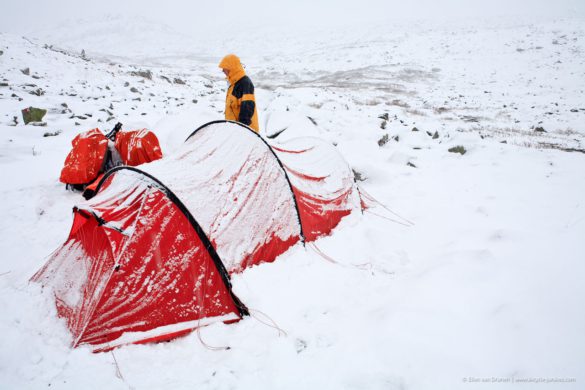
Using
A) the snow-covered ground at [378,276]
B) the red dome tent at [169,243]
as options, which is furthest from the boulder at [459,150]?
the red dome tent at [169,243]

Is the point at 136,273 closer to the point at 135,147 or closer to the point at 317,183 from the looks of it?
the point at 317,183

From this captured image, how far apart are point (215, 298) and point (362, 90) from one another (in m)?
19.2

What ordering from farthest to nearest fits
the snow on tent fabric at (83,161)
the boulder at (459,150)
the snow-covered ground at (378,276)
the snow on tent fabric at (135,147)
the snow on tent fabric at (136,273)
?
1. the boulder at (459,150)
2. the snow on tent fabric at (135,147)
3. the snow on tent fabric at (83,161)
4. the snow on tent fabric at (136,273)
5. the snow-covered ground at (378,276)

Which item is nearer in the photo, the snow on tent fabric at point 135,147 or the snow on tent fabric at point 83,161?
the snow on tent fabric at point 83,161

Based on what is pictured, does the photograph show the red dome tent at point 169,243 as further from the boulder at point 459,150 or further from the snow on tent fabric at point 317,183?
the boulder at point 459,150

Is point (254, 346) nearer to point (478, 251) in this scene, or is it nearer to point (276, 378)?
point (276, 378)

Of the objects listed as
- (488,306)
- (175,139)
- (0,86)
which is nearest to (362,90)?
(175,139)

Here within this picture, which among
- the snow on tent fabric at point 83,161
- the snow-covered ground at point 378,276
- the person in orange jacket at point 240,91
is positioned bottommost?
the snow-covered ground at point 378,276

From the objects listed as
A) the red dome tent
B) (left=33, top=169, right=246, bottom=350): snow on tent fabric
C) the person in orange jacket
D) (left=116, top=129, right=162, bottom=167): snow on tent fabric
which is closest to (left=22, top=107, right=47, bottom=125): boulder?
(left=116, top=129, right=162, bottom=167): snow on tent fabric

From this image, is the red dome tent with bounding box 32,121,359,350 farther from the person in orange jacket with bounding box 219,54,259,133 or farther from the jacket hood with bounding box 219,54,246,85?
the jacket hood with bounding box 219,54,246,85

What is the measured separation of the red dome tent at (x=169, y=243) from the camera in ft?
8.98

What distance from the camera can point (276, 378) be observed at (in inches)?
95.2

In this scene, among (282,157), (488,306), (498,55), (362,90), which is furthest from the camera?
(498,55)

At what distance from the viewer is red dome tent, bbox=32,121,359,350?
2736 mm
